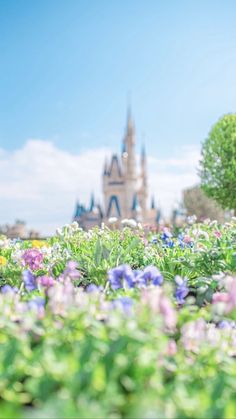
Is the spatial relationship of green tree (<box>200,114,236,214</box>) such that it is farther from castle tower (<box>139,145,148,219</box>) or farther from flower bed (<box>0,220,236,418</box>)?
castle tower (<box>139,145,148,219</box>)

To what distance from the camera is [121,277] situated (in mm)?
4023

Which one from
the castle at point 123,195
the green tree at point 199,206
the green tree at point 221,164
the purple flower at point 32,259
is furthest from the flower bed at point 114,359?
the castle at point 123,195

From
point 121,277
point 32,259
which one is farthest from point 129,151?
point 121,277

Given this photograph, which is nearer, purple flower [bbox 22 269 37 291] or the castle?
purple flower [bbox 22 269 37 291]

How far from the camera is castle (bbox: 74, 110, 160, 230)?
259 feet

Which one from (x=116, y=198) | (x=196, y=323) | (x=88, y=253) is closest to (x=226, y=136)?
(x=88, y=253)

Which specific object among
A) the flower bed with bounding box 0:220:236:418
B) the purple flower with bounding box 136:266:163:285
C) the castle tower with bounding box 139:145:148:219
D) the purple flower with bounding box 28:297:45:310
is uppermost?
the castle tower with bounding box 139:145:148:219

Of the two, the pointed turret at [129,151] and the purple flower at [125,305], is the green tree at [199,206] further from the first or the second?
the purple flower at [125,305]

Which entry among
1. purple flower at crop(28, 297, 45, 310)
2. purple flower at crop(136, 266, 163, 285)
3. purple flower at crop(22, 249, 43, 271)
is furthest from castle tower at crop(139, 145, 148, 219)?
purple flower at crop(28, 297, 45, 310)

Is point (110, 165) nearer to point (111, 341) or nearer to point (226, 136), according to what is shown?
point (226, 136)

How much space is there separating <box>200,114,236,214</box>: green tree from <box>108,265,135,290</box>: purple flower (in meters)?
20.0

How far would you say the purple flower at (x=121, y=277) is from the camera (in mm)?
3934

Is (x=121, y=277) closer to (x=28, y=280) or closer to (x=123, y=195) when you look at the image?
(x=28, y=280)

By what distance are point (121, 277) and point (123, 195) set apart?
77842 millimetres
